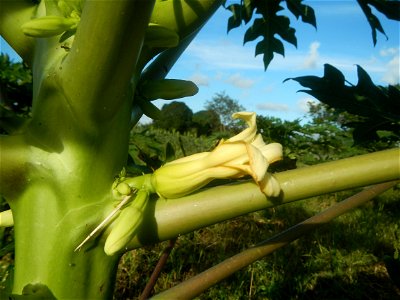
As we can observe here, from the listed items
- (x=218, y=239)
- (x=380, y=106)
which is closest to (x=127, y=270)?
(x=218, y=239)

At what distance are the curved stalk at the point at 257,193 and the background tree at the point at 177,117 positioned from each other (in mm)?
26713

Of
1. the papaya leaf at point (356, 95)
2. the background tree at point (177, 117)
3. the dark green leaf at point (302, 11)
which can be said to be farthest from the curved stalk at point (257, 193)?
the background tree at point (177, 117)

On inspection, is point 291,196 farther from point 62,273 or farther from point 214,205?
point 62,273

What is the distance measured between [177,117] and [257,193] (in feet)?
99.8

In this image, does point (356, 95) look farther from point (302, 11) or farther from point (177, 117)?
point (177, 117)

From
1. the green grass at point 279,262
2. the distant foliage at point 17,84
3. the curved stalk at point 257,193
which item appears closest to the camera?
the curved stalk at point 257,193

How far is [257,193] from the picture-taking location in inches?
30.7

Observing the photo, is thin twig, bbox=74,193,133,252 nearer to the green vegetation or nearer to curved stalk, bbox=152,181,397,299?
the green vegetation

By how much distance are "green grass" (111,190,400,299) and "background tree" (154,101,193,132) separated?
23.3m

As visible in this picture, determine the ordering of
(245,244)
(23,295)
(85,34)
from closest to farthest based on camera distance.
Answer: (85,34) < (23,295) < (245,244)

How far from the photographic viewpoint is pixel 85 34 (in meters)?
0.65

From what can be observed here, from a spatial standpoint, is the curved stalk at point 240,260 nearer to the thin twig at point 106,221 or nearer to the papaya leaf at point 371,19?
the thin twig at point 106,221

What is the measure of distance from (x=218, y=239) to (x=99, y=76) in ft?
11.0

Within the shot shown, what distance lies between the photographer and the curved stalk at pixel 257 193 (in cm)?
77
